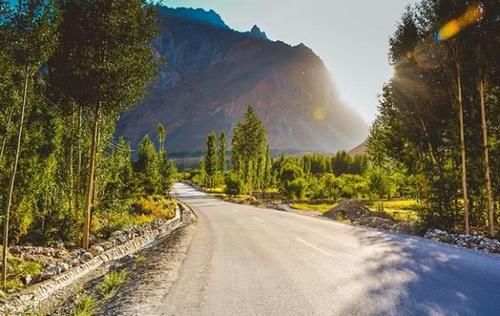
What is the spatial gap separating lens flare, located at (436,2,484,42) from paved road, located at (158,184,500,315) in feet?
26.9

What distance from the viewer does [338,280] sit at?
7930 millimetres

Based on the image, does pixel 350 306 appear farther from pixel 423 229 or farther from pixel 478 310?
pixel 423 229

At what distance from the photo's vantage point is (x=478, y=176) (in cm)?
1559

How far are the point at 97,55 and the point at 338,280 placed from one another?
12713mm

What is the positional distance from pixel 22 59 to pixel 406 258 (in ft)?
39.0

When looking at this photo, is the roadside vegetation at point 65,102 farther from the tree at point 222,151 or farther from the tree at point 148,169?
the tree at point 222,151

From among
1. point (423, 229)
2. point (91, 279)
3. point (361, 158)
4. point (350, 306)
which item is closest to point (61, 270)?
point (91, 279)

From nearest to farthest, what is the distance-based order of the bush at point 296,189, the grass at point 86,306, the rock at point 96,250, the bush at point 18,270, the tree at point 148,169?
the grass at point 86,306
the bush at point 18,270
the rock at point 96,250
the tree at point 148,169
the bush at point 296,189

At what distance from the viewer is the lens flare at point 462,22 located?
15023 mm

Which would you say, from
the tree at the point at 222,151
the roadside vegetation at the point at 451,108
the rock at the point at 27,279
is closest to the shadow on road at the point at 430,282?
the roadside vegetation at the point at 451,108

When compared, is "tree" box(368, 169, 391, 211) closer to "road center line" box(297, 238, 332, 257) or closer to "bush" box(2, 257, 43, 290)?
"road center line" box(297, 238, 332, 257)

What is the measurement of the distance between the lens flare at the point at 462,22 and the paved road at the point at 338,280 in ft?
26.9

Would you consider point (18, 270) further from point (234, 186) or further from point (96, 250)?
point (234, 186)

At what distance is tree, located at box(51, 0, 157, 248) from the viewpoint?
15.7m
